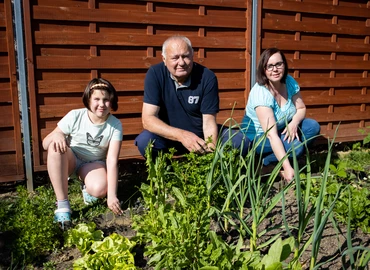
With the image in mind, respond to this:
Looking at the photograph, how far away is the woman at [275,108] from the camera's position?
120 inches

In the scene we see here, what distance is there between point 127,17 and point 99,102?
3.94 feet

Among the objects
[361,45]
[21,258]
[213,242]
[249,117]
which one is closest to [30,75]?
[21,258]

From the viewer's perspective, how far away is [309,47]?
14.7 ft

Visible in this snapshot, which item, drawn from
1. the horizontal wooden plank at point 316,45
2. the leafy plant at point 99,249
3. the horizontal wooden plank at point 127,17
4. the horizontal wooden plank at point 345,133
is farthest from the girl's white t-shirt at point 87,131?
the horizontal wooden plank at point 345,133

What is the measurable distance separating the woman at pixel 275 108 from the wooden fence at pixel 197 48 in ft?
1.71

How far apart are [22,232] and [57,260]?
0.25 meters

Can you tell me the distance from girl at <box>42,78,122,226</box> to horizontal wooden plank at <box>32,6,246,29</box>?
927 mm

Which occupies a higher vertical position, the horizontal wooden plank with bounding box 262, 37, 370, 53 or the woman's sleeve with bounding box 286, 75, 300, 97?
the horizontal wooden plank with bounding box 262, 37, 370, 53

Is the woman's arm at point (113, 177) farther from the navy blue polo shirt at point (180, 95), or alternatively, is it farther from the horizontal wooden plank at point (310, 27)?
the horizontal wooden plank at point (310, 27)

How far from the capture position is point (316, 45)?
4531 mm

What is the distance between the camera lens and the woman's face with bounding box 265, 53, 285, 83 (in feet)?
10.2

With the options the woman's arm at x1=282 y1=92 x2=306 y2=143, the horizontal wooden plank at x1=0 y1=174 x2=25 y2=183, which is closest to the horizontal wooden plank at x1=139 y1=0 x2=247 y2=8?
the woman's arm at x1=282 y1=92 x2=306 y2=143

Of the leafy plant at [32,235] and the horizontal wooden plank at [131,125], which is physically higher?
the horizontal wooden plank at [131,125]

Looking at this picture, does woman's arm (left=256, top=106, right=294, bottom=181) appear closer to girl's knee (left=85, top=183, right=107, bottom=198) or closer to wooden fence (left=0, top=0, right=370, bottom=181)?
wooden fence (left=0, top=0, right=370, bottom=181)
